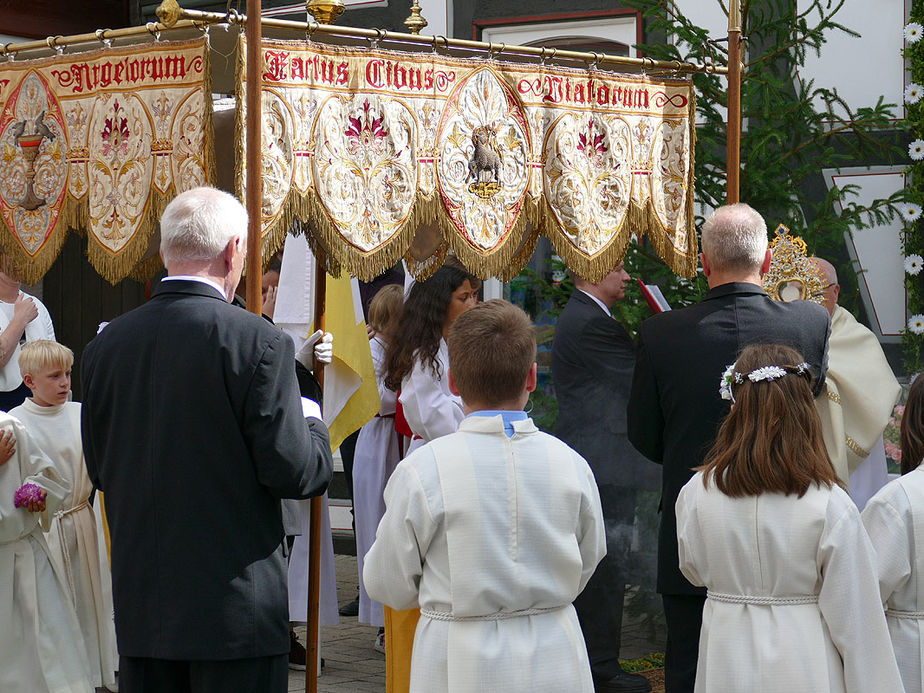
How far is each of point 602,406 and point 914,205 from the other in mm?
2506

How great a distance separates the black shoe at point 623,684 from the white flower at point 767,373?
289cm

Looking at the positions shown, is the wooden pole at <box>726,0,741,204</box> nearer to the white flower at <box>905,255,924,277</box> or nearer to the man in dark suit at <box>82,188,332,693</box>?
the man in dark suit at <box>82,188,332,693</box>

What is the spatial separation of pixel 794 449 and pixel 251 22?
2.03 m

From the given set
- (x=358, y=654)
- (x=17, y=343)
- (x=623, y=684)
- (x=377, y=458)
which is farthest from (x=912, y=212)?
(x=17, y=343)

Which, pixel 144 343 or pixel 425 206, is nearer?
pixel 144 343

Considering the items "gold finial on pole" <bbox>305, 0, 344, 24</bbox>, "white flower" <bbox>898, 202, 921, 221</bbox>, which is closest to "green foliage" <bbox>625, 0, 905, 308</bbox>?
"white flower" <bbox>898, 202, 921, 221</bbox>

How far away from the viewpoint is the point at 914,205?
24.2ft

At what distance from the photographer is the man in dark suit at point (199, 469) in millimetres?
3361

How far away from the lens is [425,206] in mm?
4438

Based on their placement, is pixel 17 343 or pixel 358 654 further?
pixel 358 654

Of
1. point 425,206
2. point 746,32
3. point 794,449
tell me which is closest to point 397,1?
point 746,32

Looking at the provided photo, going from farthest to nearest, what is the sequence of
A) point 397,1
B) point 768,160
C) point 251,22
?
point 397,1
point 768,160
point 251,22

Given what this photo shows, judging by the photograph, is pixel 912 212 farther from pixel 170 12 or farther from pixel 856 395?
pixel 170 12

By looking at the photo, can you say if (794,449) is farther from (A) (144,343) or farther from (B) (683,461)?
(A) (144,343)
